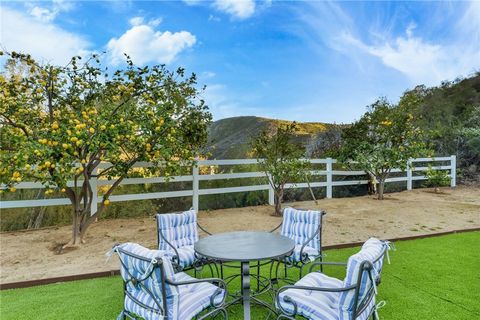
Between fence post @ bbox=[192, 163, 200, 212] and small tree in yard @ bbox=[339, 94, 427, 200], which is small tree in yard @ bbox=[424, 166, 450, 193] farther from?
fence post @ bbox=[192, 163, 200, 212]

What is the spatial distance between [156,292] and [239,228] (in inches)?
166

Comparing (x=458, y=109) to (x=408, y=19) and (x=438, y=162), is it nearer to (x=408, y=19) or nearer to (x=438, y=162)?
(x=438, y=162)

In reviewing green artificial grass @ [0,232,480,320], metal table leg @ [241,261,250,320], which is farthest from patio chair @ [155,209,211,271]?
metal table leg @ [241,261,250,320]

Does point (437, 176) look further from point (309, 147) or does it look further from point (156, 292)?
point (156, 292)

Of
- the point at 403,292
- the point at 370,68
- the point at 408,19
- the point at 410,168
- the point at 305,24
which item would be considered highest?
the point at 408,19

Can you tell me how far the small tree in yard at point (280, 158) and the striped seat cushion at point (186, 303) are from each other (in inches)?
191

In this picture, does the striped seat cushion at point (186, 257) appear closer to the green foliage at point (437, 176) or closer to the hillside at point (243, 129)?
the hillside at point (243, 129)

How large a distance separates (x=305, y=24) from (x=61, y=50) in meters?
6.37

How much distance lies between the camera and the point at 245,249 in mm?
2762

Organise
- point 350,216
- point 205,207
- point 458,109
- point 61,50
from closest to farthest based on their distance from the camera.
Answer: point 61,50 < point 350,216 < point 205,207 < point 458,109

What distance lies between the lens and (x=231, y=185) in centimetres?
912

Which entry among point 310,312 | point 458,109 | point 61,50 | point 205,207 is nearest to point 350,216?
point 205,207

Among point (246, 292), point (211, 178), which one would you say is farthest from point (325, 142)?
point (246, 292)

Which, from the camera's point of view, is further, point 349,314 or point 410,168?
point 410,168
